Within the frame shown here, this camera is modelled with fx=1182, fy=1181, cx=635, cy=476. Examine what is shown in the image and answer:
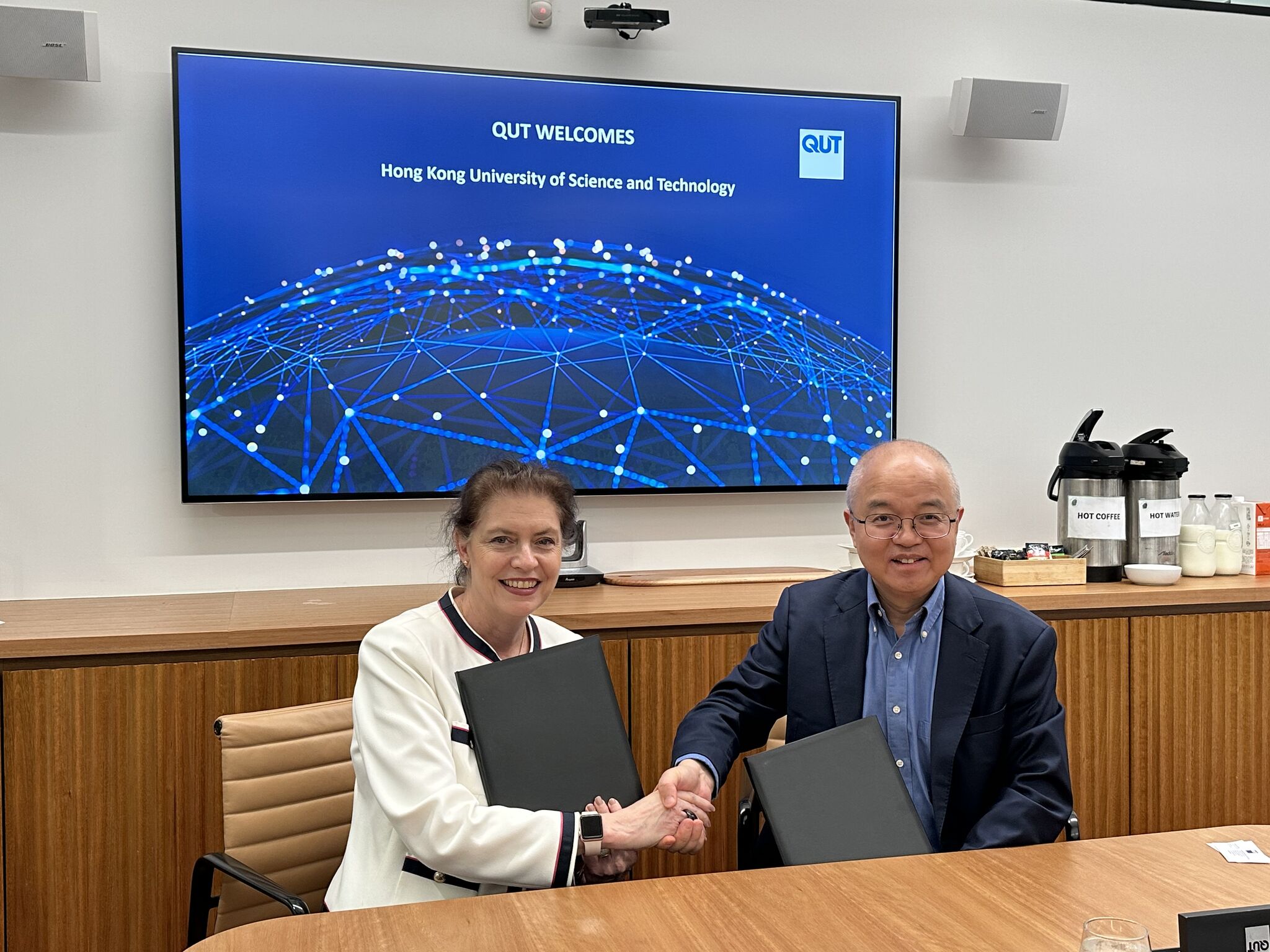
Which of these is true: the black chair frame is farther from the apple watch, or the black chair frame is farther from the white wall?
the white wall

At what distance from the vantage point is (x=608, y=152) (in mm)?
3566

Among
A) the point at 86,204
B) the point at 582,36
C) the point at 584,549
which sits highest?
the point at 582,36

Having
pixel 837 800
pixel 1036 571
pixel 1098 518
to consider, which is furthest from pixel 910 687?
pixel 1098 518

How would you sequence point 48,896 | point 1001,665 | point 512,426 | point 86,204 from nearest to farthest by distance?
1. point 1001,665
2. point 48,896
3. point 86,204
4. point 512,426

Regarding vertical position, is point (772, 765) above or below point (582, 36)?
below

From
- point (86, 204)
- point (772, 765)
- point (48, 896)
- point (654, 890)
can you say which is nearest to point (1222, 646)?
point (772, 765)

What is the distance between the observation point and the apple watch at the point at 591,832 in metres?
1.99

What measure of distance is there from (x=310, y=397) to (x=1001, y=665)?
206 cm

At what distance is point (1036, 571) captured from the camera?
139 inches

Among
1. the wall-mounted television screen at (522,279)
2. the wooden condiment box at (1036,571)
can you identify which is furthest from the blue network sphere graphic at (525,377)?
the wooden condiment box at (1036,571)

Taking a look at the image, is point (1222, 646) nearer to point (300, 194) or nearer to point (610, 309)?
point (610, 309)

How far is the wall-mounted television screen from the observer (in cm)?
331

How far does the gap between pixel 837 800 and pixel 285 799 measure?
1.16 meters

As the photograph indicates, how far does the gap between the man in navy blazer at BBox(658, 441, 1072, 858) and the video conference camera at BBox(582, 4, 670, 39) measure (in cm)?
170
